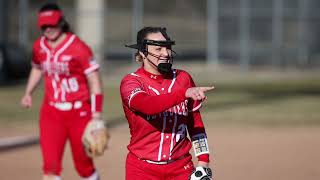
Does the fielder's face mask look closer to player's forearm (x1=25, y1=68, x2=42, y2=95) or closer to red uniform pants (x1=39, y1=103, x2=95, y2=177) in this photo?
red uniform pants (x1=39, y1=103, x2=95, y2=177)

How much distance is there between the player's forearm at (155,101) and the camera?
195 inches

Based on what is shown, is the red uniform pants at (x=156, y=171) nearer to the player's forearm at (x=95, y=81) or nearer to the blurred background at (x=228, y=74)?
the player's forearm at (x=95, y=81)

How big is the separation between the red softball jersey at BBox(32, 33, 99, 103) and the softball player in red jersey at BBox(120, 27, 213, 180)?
2.72 m

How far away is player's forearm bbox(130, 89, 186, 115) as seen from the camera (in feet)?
16.2

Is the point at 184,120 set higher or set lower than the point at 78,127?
higher

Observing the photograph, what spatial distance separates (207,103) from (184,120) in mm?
16264

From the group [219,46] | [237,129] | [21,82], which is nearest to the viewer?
[237,129]

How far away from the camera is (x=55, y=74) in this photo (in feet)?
27.1

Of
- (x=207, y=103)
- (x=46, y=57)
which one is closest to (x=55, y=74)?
(x=46, y=57)

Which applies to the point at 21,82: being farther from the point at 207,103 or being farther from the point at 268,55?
the point at 268,55

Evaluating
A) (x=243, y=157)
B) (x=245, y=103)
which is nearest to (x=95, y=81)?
(x=243, y=157)

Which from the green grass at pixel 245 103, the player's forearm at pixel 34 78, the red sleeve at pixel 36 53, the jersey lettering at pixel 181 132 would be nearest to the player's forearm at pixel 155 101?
the jersey lettering at pixel 181 132

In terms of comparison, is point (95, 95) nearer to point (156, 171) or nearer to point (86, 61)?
point (86, 61)

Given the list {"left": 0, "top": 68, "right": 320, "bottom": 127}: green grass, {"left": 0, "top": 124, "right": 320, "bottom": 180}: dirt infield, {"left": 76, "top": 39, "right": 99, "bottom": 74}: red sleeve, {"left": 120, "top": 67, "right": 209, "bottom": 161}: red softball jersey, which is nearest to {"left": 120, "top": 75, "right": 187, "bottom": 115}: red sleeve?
{"left": 120, "top": 67, "right": 209, "bottom": 161}: red softball jersey
